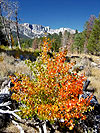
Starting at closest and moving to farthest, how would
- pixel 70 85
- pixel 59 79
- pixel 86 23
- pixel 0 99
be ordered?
pixel 70 85 < pixel 59 79 < pixel 0 99 < pixel 86 23

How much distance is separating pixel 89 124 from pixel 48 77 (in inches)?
111

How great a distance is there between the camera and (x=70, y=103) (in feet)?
7.51

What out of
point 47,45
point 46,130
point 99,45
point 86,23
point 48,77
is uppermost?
point 86,23

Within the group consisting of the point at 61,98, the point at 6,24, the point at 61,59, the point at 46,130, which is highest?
the point at 6,24

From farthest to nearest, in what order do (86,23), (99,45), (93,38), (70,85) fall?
(86,23) → (93,38) → (99,45) → (70,85)

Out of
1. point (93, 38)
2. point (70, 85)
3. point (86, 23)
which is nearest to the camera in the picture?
point (70, 85)

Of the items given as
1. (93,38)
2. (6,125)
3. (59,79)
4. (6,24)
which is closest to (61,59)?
(59,79)

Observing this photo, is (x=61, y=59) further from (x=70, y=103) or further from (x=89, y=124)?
(x=89, y=124)

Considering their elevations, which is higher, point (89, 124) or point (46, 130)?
point (46, 130)

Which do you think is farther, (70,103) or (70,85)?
(70,85)

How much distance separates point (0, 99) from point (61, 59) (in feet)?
9.28

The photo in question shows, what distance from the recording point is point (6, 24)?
13570 mm

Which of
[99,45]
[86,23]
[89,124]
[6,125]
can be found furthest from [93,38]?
[6,125]

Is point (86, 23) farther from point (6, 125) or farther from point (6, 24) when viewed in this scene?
point (6, 125)
